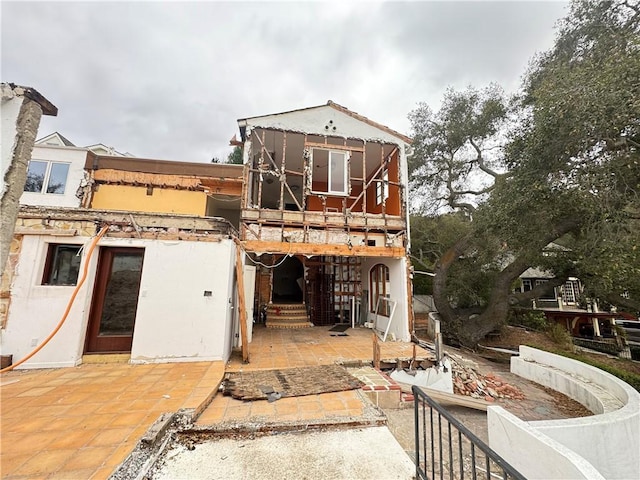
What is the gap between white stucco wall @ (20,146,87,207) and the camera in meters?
8.26

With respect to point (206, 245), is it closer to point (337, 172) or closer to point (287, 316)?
point (337, 172)

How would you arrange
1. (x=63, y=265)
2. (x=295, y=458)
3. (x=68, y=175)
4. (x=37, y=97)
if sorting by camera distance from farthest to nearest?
(x=68, y=175) → (x=63, y=265) → (x=295, y=458) → (x=37, y=97)

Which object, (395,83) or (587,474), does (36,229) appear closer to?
(587,474)

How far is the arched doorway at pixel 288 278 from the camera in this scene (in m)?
15.3

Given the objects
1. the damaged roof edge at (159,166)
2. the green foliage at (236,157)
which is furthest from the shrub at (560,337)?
the green foliage at (236,157)

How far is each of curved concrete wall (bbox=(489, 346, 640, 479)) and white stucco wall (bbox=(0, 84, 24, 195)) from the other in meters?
6.27

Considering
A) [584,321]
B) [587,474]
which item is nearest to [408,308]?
[587,474]

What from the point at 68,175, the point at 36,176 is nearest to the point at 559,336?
the point at 68,175

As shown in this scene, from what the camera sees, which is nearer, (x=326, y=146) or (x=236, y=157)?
(x=326, y=146)

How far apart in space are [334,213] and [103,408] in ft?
22.5

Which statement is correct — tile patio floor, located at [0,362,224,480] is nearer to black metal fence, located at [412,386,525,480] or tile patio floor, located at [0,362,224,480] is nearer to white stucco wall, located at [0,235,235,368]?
white stucco wall, located at [0,235,235,368]

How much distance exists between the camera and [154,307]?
541 cm

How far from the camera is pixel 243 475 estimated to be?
2.42 metres

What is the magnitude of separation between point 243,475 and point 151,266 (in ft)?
15.1
